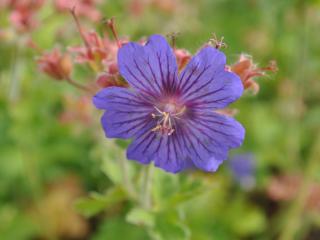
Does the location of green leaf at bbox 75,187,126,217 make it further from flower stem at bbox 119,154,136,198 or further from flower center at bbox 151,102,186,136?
flower center at bbox 151,102,186,136

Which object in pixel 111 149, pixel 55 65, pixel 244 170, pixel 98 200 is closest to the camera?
pixel 55 65

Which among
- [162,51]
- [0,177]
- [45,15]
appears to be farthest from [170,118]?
[0,177]

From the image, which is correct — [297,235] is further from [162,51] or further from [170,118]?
[162,51]

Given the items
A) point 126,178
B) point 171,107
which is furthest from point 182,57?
point 126,178

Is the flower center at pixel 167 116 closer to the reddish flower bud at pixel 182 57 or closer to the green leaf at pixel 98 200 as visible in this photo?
the reddish flower bud at pixel 182 57

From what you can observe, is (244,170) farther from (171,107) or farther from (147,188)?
(171,107)

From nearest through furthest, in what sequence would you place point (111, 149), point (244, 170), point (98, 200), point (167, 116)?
1. point (167, 116)
2. point (98, 200)
3. point (111, 149)
4. point (244, 170)
